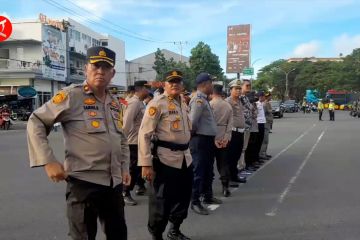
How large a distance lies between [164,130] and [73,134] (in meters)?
1.66

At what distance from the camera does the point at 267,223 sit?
19.7ft

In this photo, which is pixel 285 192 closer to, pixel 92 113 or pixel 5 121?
pixel 92 113

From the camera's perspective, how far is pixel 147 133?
4941mm

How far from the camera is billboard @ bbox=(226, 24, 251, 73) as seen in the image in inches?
1318

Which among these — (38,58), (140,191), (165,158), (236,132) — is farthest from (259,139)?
(38,58)

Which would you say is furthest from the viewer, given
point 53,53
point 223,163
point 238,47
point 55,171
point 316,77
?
point 316,77

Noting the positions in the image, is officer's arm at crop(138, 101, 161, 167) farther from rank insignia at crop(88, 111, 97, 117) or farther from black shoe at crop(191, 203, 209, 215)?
black shoe at crop(191, 203, 209, 215)

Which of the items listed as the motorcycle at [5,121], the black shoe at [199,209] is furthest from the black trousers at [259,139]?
the motorcycle at [5,121]

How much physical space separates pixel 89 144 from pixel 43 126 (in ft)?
1.16

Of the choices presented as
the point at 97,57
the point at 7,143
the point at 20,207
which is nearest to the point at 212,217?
the point at 20,207

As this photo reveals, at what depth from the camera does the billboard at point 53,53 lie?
44.8m

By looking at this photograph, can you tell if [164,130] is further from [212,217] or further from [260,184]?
[260,184]

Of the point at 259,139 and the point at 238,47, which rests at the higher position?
the point at 238,47

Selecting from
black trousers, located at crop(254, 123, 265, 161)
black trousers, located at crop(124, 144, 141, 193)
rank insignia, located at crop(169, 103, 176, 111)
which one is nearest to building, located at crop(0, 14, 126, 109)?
black trousers, located at crop(254, 123, 265, 161)
